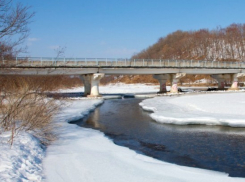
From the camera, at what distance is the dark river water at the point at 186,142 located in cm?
1055

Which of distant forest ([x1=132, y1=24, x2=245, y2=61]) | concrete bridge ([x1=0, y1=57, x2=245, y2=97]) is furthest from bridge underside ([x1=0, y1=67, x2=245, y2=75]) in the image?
distant forest ([x1=132, y1=24, x2=245, y2=61])

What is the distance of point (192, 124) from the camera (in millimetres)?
18625

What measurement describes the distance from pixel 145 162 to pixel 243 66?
187ft

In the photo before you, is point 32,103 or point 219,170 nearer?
point 219,170

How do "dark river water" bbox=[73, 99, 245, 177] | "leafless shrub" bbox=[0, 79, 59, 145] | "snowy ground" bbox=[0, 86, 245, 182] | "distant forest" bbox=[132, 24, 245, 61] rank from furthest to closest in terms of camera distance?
"distant forest" bbox=[132, 24, 245, 61], "leafless shrub" bbox=[0, 79, 59, 145], "dark river water" bbox=[73, 99, 245, 177], "snowy ground" bbox=[0, 86, 245, 182]

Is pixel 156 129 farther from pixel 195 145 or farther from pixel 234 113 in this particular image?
pixel 234 113

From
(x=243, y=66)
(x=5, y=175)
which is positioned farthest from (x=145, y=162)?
(x=243, y=66)

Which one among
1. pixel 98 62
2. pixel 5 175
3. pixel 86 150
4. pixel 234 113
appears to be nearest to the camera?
pixel 5 175

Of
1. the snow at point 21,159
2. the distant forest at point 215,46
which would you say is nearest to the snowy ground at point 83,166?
the snow at point 21,159

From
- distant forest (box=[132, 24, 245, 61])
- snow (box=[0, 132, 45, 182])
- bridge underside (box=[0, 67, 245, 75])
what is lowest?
snow (box=[0, 132, 45, 182])

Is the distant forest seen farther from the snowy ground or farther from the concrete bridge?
the snowy ground

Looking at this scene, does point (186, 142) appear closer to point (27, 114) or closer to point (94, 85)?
point (27, 114)

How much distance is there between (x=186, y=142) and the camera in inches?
546

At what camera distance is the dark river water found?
1055cm
